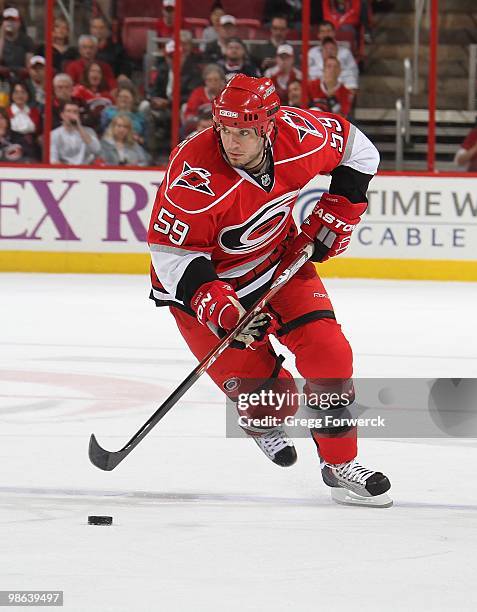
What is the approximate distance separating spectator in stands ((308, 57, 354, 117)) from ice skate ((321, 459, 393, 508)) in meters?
5.97

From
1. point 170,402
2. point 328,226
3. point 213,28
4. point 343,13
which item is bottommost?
point 170,402

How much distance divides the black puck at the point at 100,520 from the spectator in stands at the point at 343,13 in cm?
680

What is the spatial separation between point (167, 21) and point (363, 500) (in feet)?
21.8

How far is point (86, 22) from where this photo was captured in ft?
31.0

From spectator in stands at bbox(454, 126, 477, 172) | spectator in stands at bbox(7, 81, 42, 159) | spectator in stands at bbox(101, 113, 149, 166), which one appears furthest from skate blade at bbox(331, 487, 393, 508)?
spectator in stands at bbox(7, 81, 42, 159)

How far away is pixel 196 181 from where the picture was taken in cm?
321

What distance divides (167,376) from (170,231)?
1808mm

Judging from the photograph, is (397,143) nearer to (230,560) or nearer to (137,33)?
(137,33)

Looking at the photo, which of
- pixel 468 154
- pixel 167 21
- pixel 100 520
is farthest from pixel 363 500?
pixel 167 21

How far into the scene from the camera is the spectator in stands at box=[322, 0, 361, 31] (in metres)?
9.34

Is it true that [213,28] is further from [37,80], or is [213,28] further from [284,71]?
[37,80]

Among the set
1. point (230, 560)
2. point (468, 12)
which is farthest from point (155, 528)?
point (468, 12)

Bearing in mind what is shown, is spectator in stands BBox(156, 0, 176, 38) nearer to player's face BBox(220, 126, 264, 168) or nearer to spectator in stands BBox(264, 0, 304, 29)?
spectator in stands BBox(264, 0, 304, 29)

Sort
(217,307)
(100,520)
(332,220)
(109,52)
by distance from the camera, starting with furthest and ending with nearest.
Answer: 1. (109,52)
2. (332,220)
3. (217,307)
4. (100,520)
